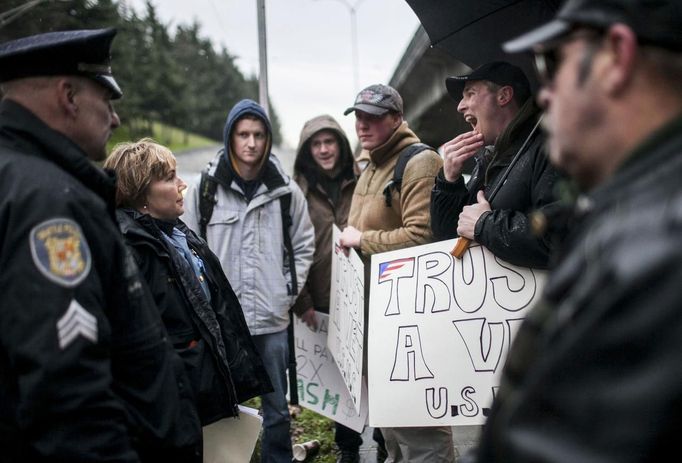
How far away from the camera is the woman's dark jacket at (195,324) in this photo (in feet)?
7.83

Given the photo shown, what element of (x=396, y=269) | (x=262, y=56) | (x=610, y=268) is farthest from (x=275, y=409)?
(x=610, y=268)

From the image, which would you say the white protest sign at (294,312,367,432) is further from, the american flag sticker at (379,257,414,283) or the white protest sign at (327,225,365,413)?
the american flag sticker at (379,257,414,283)

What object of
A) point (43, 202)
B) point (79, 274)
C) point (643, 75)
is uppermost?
point (643, 75)

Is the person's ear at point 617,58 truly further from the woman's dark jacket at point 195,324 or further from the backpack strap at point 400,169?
the backpack strap at point 400,169

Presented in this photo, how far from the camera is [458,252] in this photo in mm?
2723

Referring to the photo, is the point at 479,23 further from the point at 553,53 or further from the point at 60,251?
the point at 60,251

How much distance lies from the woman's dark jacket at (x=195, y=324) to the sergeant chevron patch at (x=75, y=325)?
832mm

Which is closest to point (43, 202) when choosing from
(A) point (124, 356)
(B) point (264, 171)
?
(A) point (124, 356)

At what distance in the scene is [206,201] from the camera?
3.79 meters

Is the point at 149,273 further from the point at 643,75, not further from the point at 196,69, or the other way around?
the point at 196,69

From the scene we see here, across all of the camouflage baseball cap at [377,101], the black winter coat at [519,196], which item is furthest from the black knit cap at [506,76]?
the camouflage baseball cap at [377,101]

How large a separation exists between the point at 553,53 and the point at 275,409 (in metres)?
2.95

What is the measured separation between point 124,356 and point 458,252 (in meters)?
1.52

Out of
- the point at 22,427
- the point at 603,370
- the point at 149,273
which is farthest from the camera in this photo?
the point at 149,273
